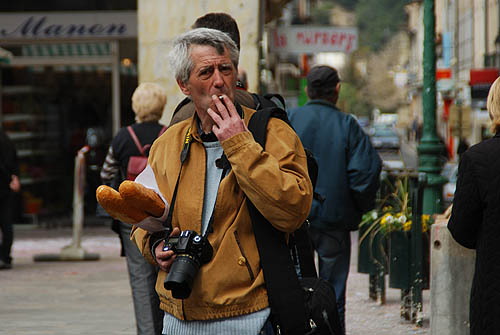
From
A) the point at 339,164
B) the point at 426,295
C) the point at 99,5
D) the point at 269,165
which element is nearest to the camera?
the point at 269,165

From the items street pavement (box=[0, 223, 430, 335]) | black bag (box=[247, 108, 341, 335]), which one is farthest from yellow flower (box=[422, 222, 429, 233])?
black bag (box=[247, 108, 341, 335])

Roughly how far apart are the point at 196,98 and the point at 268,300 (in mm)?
726

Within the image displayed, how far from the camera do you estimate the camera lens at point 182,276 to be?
119 inches

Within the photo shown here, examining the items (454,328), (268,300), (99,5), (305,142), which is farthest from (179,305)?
(99,5)

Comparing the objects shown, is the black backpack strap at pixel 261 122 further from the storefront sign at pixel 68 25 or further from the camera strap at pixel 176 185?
the storefront sign at pixel 68 25

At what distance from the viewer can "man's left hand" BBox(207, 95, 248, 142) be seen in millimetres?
3051

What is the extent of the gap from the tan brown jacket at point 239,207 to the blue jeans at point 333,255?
316cm

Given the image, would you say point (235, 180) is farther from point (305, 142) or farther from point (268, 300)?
point (305, 142)

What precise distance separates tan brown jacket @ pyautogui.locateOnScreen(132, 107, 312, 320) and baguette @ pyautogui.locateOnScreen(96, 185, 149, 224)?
0.46 feet

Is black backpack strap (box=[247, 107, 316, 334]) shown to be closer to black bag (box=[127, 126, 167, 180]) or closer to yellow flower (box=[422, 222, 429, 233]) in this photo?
black bag (box=[127, 126, 167, 180])

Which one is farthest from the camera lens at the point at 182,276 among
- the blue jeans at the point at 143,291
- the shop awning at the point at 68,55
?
the shop awning at the point at 68,55

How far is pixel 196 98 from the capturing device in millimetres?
3240

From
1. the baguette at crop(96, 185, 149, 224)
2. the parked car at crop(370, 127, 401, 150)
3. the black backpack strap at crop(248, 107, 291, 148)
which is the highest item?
the black backpack strap at crop(248, 107, 291, 148)

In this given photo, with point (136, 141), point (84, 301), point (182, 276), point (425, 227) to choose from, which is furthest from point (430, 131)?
point (182, 276)
